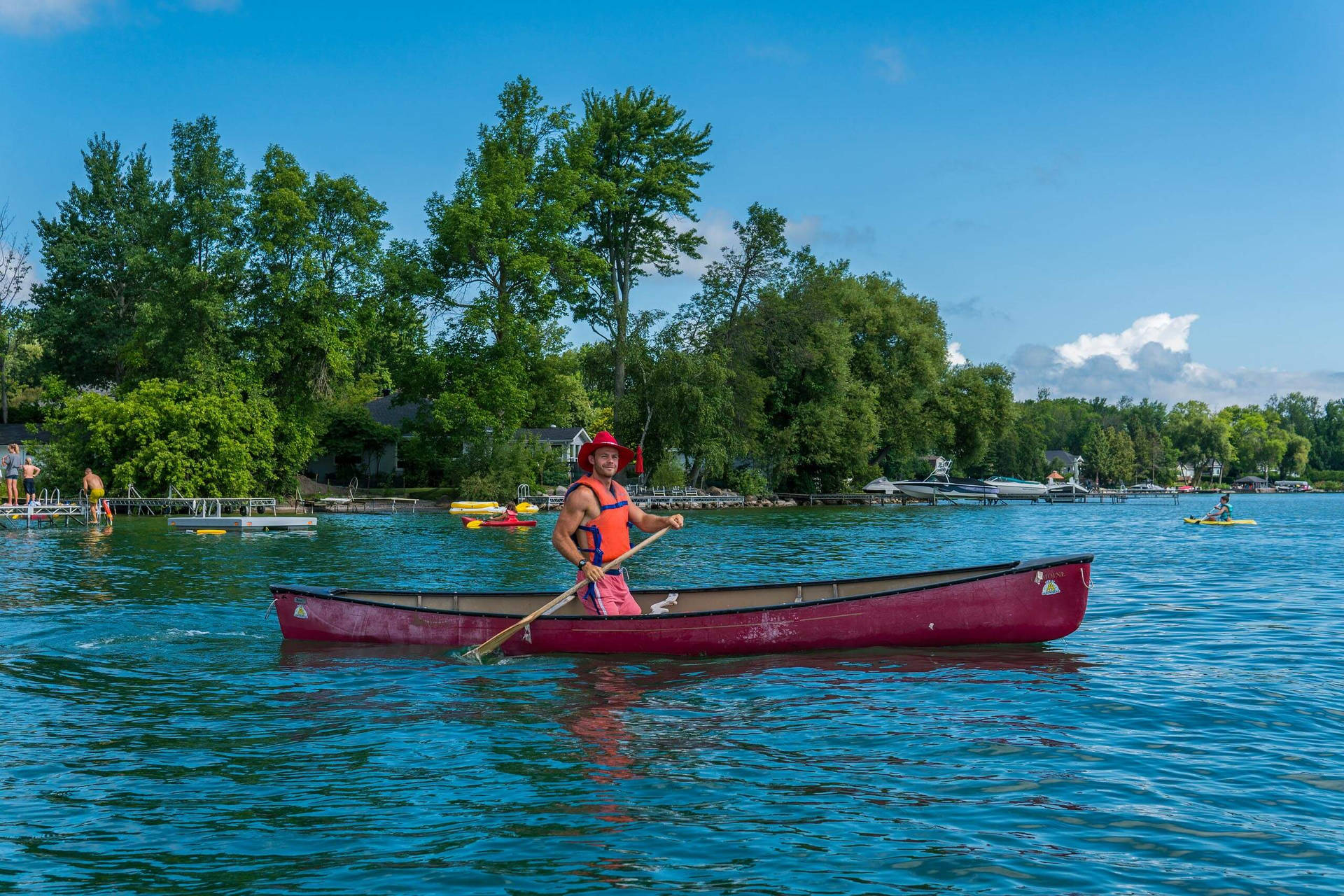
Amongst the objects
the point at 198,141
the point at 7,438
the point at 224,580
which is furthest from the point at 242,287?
the point at 224,580

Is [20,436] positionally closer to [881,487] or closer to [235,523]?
[235,523]

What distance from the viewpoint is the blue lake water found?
18.3 ft

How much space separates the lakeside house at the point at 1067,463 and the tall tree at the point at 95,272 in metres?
108

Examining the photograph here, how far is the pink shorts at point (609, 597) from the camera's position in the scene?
11594 mm

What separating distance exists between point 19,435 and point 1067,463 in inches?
4762

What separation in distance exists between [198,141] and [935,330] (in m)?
50.5

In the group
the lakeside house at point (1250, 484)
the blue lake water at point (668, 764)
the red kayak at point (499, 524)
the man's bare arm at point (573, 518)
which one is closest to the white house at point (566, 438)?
the red kayak at point (499, 524)

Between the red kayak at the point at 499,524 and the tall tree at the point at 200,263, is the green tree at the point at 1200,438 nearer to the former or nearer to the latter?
the red kayak at the point at 499,524

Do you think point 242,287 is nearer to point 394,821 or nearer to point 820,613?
point 820,613

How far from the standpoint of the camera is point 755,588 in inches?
536

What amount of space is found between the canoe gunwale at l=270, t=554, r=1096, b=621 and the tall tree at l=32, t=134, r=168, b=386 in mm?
55684

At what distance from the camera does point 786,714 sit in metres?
9.18

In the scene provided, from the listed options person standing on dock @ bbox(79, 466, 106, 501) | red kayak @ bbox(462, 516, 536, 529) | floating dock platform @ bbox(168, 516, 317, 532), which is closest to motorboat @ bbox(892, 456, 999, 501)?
red kayak @ bbox(462, 516, 536, 529)

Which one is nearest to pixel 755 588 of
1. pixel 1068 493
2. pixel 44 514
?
pixel 44 514
